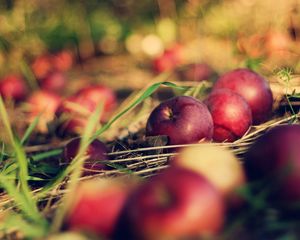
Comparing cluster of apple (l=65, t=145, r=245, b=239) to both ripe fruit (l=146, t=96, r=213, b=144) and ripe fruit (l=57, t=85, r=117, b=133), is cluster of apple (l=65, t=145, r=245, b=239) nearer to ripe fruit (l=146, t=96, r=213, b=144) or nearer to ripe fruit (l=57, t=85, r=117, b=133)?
ripe fruit (l=146, t=96, r=213, b=144)

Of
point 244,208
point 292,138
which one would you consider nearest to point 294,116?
point 292,138

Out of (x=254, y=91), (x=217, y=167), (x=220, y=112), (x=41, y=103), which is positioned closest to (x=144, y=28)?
(x=41, y=103)

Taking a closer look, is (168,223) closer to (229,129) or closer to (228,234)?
(228,234)

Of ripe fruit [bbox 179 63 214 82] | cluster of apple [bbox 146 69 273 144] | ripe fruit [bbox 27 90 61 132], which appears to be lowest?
ripe fruit [bbox 179 63 214 82]

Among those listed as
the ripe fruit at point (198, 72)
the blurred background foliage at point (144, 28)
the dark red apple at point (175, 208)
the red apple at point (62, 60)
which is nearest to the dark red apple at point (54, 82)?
the blurred background foliage at point (144, 28)

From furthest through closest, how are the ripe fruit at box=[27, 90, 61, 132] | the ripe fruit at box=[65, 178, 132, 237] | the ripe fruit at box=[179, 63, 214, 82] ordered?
1. the ripe fruit at box=[179, 63, 214, 82]
2. the ripe fruit at box=[27, 90, 61, 132]
3. the ripe fruit at box=[65, 178, 132, 237]

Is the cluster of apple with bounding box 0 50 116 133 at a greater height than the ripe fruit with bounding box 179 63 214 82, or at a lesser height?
greater

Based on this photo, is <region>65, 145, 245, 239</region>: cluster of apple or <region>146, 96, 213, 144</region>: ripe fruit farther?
<region>146, 96, 213, 144</region>: ripe fruit

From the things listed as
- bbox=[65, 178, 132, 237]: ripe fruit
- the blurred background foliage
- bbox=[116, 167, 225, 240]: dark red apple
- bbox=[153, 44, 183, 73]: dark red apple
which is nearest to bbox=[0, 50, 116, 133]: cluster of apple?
the blurred background foliage
